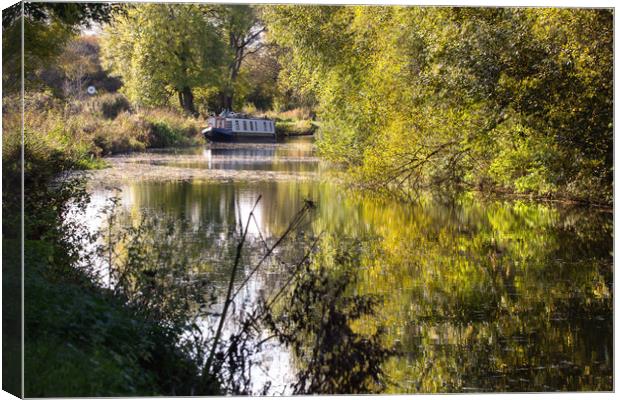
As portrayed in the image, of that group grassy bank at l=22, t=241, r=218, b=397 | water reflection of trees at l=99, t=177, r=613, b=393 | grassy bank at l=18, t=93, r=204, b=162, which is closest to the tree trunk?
grassy bank at l=18, t=93, r=204, b=162

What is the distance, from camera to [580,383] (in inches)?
271

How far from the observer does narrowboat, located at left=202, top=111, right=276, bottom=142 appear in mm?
9938

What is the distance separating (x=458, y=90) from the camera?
1091 centimetres

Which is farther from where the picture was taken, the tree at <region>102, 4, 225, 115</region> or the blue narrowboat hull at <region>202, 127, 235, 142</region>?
the blue narrowboat hull at <region>202, 127, 235, 142</region>

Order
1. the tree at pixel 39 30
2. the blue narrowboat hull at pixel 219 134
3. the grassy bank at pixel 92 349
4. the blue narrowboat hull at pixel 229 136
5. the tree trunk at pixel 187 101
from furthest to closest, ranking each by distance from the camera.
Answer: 1. the blue narrowboat hull at pixel 219 134
2. the blue narrowboat hull at pixel 229 136
3. the tree trunk at pixel 187 101
4. the tree at pixel 39 30
5. the grassy bank at pixel 92 349

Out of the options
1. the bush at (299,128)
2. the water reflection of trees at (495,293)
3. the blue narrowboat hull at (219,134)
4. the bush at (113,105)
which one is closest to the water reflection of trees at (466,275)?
the water reflection of trees at (495,293)

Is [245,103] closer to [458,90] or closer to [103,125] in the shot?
[103,125]

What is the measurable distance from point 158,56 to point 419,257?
11.3 feet

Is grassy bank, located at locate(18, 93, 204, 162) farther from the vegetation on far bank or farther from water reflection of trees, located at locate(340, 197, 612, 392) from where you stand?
water reflection of trees, located at locate(340, 197, 612, 392)

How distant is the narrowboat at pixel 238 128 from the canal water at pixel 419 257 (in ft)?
2.76

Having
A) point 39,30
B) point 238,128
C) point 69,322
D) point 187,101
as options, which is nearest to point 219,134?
point 238,128

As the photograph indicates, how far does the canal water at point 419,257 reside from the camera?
23.7 ft

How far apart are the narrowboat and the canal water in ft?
2.76

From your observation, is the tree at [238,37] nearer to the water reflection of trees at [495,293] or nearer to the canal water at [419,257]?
the canal water at [419,257]
